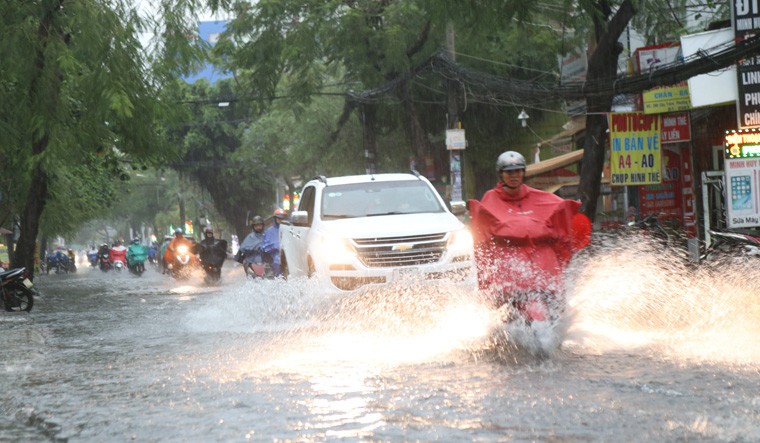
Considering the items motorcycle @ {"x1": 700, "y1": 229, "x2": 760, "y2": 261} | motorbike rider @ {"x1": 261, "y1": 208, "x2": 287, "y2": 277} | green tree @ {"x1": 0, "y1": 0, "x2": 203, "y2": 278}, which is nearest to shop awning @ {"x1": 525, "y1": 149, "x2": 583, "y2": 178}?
motorbike rider @ {"x1": 261, "y1": 208, "x2": 287, "y2": 277}

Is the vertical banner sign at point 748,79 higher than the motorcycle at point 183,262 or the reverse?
higher

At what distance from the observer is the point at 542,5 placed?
21.4 metres

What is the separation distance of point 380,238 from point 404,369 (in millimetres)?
4689

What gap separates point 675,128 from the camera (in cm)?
2253

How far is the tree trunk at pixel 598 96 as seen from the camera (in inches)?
824

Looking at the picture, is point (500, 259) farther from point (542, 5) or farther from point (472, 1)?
point (542, 5)

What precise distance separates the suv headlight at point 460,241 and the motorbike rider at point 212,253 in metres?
15.5

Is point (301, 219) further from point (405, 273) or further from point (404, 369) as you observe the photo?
point (404, 369)

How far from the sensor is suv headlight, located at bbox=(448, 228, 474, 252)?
13121mm

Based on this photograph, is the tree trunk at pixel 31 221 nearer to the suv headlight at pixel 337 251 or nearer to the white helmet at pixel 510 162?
the suv headlight at pixel 337 251

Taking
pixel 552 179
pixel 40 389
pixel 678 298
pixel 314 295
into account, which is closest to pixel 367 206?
pixel 314 295

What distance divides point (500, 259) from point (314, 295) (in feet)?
15.7

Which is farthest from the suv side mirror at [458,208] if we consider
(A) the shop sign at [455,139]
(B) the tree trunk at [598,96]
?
(A) the shop sign at [455,139]

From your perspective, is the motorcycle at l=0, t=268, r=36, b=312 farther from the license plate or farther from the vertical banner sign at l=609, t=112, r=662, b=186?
the vertical banner sign at l=609, t=112, r=662, b=186
